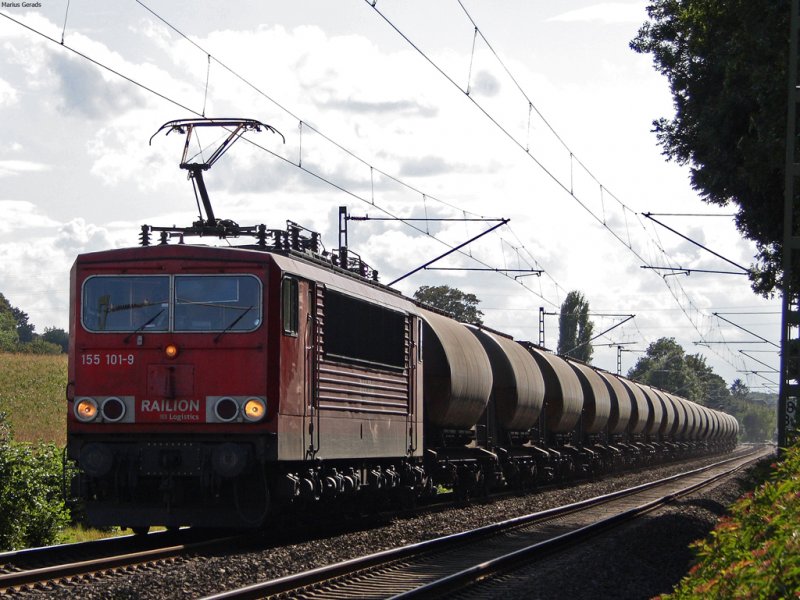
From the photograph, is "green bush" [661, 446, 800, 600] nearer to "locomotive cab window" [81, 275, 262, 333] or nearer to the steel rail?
the steel rail

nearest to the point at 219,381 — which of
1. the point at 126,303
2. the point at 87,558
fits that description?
the point at 126,303

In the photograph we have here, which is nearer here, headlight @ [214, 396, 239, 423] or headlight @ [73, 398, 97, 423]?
headlight @ [214, 396, 239, 423]

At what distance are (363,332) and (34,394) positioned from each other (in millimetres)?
44390

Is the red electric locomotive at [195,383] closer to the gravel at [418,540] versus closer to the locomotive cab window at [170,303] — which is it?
the locomotive cab window at [170,303]

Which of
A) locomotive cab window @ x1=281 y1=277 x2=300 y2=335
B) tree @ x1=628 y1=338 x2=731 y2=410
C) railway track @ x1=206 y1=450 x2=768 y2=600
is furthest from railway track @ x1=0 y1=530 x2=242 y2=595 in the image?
tree @ x1=628 y1=338 x2=731 y2=410

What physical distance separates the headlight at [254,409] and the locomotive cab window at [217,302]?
91 centimetres

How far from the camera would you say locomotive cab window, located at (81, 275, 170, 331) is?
596 inches

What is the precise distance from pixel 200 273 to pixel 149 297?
28.7 inches

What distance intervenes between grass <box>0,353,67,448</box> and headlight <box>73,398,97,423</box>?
2796 cm

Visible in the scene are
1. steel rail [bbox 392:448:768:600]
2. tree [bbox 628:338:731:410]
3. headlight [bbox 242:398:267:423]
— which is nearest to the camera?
steel rail [bbox 392:448:768:600]

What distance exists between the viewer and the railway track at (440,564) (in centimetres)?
1174

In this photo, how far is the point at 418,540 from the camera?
16641 mm

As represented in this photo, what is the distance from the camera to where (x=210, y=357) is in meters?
14.8

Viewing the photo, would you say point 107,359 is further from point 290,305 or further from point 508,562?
point 508,562
